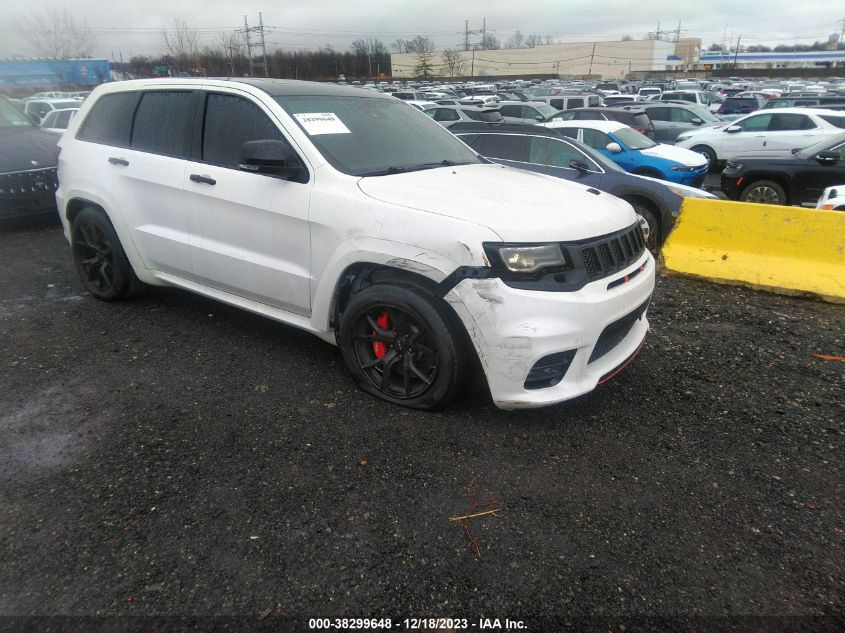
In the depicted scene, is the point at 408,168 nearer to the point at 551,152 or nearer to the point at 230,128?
the point at 230,128

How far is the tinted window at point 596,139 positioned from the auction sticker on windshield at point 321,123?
773 cm

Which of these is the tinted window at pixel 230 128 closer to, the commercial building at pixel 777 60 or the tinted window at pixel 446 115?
the tinted window at pixel 446 115

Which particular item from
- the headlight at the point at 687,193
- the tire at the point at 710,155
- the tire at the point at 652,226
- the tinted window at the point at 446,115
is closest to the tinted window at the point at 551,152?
the tire at the point at 652,226

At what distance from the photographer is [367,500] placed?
275 cm

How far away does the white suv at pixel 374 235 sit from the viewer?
3.01 m

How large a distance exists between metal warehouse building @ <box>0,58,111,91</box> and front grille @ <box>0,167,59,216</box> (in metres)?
39.7

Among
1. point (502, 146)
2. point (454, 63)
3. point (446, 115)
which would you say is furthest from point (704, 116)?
point (454, 63)

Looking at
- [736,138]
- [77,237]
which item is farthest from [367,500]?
[736,138]

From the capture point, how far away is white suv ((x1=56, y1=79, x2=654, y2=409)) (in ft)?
9.86

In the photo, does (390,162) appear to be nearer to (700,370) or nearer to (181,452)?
(181,452)

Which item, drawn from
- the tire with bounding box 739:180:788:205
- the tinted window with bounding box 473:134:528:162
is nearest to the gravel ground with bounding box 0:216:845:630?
the tinted window with bounding box 473:134:528:162

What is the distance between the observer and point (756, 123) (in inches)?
561

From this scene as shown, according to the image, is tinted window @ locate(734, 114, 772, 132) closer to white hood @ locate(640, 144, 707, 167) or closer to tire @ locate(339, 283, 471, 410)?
white hood @ locate(640, 144, 707, 167)

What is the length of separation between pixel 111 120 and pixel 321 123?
2.08 metres
